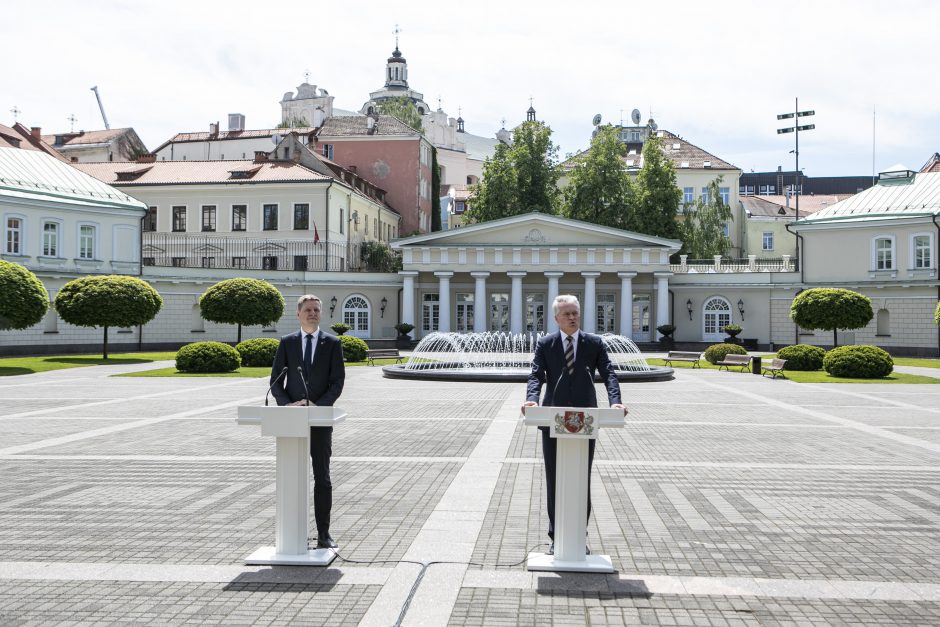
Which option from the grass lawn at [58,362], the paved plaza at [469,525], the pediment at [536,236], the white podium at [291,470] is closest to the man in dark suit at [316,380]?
the white podium at [291,470]

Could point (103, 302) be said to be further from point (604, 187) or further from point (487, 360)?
point (604, 187)

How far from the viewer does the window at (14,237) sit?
4256 cm

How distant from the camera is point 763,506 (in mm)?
8992

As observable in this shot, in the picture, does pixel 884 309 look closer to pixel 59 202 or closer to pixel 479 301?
pixel 479 301

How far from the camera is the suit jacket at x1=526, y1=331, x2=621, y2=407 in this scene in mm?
6836

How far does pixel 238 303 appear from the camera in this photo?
3800 cm

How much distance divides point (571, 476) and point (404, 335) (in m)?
46.5

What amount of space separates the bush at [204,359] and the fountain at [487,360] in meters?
5.82

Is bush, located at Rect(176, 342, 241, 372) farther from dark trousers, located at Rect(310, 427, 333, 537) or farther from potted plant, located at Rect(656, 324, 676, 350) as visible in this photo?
potted plant, located at Rect(656, 324, 676, 350)

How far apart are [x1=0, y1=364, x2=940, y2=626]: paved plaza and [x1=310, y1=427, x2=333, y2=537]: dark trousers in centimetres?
32

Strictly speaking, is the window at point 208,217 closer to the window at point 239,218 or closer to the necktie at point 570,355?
the window at point 239,218

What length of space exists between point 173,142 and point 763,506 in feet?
256

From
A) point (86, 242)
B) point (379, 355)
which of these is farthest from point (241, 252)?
point (379, 355)

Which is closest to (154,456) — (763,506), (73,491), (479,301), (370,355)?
(73,491)
